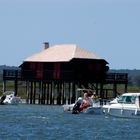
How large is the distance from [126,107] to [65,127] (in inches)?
556

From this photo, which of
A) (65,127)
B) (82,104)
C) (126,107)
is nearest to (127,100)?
(126,107)

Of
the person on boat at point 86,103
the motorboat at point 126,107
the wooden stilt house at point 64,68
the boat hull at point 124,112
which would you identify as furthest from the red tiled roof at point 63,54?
the boat hull at point 124,112

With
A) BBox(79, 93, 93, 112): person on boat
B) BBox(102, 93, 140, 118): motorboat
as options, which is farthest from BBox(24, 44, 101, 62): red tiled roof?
BBox(102, 93, 140, 118): motorboat

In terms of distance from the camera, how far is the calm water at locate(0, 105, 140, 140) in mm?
62031

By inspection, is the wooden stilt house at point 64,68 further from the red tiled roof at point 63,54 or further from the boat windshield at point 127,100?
the boat windshield at point 127,100

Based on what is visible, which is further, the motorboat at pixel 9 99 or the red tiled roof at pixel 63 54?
the motorboat at pixel 9 99

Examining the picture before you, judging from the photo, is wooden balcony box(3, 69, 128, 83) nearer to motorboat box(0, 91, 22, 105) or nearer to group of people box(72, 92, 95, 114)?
motorboat box(0, 91, 22, 105)

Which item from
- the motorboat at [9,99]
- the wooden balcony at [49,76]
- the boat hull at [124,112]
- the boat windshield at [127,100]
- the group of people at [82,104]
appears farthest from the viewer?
the motorboat at [9,99]

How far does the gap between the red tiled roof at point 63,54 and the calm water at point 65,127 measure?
25766 mm

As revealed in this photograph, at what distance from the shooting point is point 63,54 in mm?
117750

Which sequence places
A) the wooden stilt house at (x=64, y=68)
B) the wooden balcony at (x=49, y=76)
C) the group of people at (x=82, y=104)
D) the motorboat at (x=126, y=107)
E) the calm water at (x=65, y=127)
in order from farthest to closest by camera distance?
the wooden balcony at (x=49, y=76) < the wooden stilt house at (x=64, y=68) < the group of people at (x=82, y=104) < the motorboat at (x=126, y=107) < the calm water at (x=65, y=127)

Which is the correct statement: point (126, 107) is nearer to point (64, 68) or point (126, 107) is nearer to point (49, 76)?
point (64, 68)

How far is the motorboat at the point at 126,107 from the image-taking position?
83188 millimetres

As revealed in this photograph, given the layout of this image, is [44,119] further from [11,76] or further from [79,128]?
[11,76]
